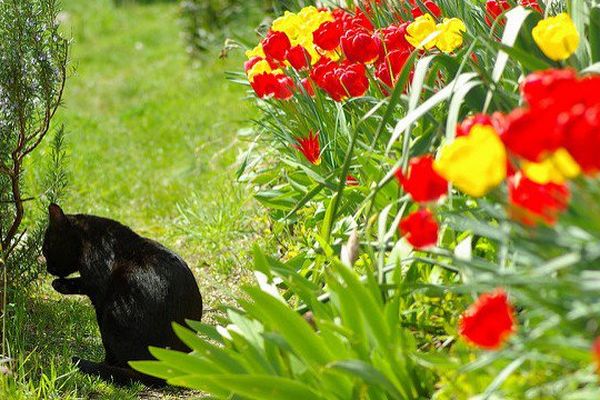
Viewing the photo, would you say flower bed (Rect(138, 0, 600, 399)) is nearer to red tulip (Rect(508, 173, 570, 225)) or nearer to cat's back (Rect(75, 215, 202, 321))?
red tulip (Rect(508, 173, 570, 225))

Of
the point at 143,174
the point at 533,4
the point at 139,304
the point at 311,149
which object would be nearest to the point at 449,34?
the point at 533,4

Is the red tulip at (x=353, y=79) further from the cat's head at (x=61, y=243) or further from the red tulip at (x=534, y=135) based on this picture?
the red tulip at (x=534, y=135)

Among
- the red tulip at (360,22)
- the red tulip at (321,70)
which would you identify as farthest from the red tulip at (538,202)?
the red tulip at (360,22)

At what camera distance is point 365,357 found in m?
2.73

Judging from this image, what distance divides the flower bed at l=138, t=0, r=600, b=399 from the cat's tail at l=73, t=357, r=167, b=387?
2.19 ft

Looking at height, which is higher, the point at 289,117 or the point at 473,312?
the point at 289,117

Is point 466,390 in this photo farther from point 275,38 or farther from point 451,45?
point 275,38

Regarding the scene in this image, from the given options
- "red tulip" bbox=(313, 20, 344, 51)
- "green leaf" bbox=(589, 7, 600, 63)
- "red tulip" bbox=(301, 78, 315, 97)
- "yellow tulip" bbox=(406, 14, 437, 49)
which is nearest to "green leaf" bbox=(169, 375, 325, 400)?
"yellow tulip" bbox=(406, 14, 437, 49)

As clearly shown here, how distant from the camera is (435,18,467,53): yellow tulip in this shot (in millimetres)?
3244

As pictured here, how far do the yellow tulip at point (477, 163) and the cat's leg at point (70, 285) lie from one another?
9.09ft

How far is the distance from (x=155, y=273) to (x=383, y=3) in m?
1.54

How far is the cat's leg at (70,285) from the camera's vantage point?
4438 millimetres

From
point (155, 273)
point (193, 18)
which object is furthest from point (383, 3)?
point (193, 18)

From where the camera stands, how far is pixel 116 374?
392 centimetres
